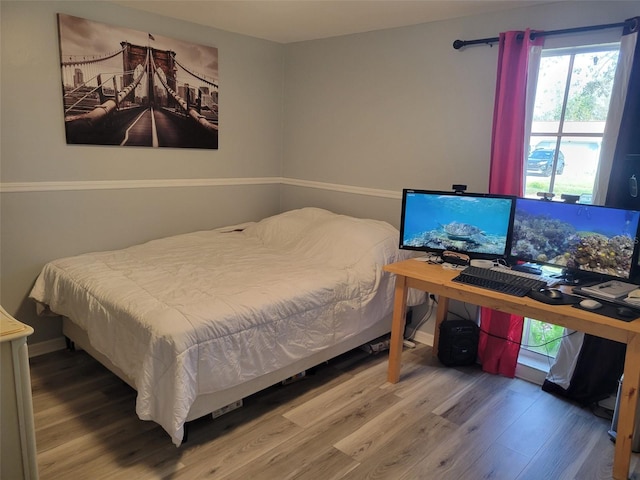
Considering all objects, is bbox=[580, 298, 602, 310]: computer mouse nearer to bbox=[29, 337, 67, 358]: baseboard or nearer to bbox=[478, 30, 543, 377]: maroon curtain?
bbox=[478, 30, 543, 377]: maroon curtain

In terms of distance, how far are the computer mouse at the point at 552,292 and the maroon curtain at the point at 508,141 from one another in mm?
655

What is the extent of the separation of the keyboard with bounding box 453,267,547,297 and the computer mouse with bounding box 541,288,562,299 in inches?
2.0

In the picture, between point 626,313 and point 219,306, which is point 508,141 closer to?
point 626,313

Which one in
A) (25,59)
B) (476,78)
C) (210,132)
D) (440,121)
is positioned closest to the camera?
(25,59)

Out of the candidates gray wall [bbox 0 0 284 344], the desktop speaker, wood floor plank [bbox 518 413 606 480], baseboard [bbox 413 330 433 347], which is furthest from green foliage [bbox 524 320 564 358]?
gray wall [bbox 0 0 284 344]

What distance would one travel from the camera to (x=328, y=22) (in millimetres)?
3209

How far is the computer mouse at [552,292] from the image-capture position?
6.87 ft

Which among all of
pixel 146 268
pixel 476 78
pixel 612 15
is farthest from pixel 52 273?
pixel 612 15

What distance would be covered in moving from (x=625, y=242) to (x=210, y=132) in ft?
9.47

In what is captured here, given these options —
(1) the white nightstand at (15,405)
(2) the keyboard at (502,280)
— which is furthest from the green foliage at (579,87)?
(1) the white nightstand at (15,405)

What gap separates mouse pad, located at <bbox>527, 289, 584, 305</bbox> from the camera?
2.05 m

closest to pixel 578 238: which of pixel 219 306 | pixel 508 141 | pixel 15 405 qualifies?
pixel 508 141

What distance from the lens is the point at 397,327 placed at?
2697 mm

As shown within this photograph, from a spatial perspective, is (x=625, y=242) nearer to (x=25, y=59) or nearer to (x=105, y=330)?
(x=105, y=330)
